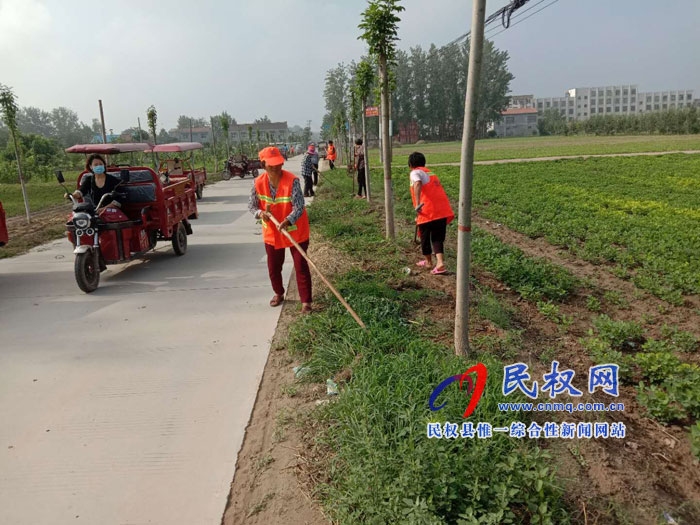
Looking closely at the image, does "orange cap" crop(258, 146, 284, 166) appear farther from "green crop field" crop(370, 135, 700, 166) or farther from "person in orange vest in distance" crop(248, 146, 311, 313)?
"green crop field" crop(370, 135, 700, 166)

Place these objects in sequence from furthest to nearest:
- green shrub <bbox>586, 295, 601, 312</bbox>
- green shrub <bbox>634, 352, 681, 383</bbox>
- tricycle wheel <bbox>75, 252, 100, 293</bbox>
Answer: tricycle wheel <bbox>75, 252, 100, 293</bbox> → green shrub <bbox>586, 295, 601, 312</bbox> → green shrub <bbox>634, 352, 681, 383</bbox>

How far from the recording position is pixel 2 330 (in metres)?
5.37

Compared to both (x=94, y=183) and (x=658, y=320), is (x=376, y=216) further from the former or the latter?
(x=658, y=320)

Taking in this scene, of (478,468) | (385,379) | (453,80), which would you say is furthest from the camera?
(453,80)

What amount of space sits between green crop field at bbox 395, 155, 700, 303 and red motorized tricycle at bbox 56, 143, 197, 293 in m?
6.42

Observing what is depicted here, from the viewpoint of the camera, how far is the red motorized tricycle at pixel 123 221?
6641 mm

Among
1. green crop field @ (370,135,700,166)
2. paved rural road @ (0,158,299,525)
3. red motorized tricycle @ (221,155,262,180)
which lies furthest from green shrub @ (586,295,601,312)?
green crop field @ (370,135,700,166)

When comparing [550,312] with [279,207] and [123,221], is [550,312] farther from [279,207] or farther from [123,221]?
[123,221]

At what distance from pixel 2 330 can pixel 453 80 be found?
294 ft

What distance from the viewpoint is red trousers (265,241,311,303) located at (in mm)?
5238

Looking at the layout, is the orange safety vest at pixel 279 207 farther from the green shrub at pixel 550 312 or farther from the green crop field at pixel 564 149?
the green crop field at pixel 564 149

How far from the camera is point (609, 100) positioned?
155 meters

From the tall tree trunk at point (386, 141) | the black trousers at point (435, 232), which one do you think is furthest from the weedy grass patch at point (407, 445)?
the tall tree trunk at point (386, 141)

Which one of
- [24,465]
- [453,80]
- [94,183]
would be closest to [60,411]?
[24,465]
